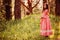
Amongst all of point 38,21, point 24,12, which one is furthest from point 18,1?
point 38,21

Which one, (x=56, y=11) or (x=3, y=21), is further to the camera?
(x=3, y=21)

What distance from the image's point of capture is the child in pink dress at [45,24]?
2.35 m

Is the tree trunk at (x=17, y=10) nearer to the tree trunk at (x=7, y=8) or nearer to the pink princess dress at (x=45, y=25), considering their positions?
the tree trunk at (x=7, y=8)

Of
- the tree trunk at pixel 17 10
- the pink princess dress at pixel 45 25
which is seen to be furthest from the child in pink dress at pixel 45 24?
the tree trunk at pixel 17 10

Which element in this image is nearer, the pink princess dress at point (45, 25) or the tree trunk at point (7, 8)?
the pink princess dress at point (45, 25)

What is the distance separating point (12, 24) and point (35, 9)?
269 millimetres

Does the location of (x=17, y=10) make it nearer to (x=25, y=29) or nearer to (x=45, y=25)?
(x=25, y=29)

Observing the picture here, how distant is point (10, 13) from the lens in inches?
99.2

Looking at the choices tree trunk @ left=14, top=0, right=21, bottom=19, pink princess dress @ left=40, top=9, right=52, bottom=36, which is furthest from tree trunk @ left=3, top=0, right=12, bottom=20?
pink princess dress @ left=40, top=9, right=52, bottom=36

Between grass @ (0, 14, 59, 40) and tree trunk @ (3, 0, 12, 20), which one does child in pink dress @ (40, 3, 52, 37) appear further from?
tree trunk @ (3, 0, 12, 20)

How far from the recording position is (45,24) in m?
2.36

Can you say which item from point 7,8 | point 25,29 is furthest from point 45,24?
point 7,8

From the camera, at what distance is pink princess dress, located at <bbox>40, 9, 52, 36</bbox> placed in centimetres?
235

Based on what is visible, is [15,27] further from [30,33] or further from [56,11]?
[56,11]
